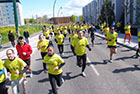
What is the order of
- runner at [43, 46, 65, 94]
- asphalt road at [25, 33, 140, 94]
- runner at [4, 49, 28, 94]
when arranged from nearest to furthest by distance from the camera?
runner at [4, 49, 28, 94] → runner at [43, 46, 65, 94] → asphalt road at [25, 33, 140, 94]

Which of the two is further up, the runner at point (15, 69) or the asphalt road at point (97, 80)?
the runner at point (15, 69)

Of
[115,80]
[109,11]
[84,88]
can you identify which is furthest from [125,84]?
[109,11]

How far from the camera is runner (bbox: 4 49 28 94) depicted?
4.01 metres

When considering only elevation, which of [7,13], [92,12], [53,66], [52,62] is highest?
[7,13]

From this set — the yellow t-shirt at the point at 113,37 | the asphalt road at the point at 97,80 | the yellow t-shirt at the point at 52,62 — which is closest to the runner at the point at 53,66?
the yellow t-shirt at the point at 52,62

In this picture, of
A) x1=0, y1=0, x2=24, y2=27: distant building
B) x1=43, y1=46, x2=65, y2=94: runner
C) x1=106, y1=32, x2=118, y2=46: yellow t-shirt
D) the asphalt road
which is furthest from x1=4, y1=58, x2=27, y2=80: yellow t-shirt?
x1=0, y1=0, x2=24, y2=27: distant building

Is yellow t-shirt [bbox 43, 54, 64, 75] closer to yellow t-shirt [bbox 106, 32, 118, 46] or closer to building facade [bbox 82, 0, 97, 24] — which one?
yellow t-shirt [bbox 106, 32, 118, 46]

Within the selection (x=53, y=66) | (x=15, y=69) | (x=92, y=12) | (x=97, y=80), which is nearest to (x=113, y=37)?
(x=97, y=80)

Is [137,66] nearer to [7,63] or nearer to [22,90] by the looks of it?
[22,90]

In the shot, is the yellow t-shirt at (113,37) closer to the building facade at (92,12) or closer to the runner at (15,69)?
the runner at (15,69)

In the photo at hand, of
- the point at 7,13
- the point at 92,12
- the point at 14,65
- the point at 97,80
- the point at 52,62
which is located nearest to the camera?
the point at 14,65

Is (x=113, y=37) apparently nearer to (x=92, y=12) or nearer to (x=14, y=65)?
(x=14, y=65)

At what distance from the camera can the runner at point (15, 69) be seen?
401 centimetres

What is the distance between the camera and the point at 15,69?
414 cm
